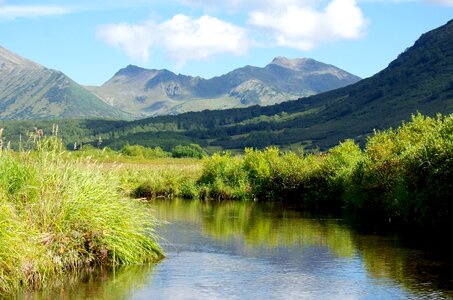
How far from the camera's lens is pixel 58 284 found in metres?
22.7

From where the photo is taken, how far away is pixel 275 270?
2702cm

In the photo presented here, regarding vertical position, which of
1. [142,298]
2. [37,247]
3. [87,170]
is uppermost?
[87,170]

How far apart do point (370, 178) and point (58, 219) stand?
3228 centimetres

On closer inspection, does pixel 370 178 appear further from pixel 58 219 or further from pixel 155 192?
pixel 58 219

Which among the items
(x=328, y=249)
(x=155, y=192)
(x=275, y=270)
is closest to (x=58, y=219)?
(x=275, y=270)

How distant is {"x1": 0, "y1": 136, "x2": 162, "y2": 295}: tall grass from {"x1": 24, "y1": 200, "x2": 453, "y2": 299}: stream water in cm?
83

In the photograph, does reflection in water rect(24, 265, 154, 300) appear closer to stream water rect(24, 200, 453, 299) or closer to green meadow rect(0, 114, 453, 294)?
stream water rect(24, 200, 453, 299)

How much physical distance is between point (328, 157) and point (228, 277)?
139 feet

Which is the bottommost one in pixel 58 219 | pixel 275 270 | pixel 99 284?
pixel 99 284

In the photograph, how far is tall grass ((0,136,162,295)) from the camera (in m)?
21.3

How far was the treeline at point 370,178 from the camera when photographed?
3872cm

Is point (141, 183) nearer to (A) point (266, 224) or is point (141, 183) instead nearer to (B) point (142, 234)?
(A) point (266, 224)

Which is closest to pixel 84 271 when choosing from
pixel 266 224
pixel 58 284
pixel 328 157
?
pixel 58 284

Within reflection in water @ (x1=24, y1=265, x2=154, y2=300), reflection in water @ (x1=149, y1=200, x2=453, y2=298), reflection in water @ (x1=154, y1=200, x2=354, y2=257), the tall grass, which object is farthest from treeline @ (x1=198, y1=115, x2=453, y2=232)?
reflection in water @ (x1=24, y1=265, x2=154, y2=300)
